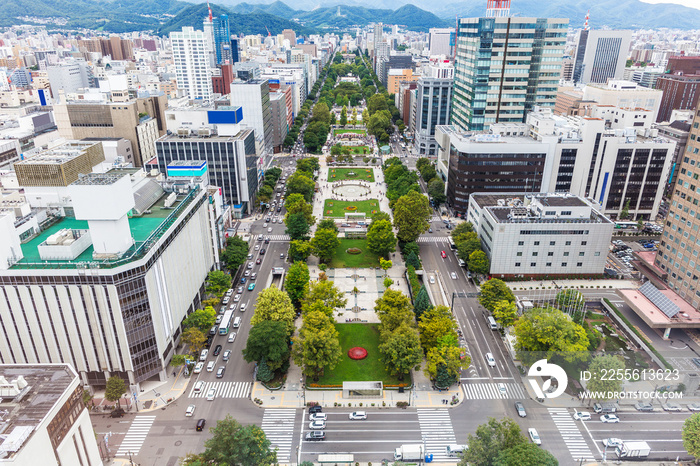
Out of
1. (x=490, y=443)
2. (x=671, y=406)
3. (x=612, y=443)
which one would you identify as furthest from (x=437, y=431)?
(x=671, y=406)

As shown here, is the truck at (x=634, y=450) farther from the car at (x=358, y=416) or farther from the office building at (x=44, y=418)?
the office building at (x=44, y=418)

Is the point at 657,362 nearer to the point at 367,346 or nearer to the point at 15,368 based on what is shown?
the point at 367,346

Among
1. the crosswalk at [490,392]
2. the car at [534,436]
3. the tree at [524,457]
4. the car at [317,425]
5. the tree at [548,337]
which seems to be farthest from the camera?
the tree at [548,337]

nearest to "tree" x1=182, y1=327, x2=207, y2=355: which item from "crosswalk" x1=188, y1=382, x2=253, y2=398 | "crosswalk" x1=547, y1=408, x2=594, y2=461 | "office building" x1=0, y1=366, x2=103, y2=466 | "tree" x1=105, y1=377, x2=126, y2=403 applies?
"crosswalk" x1=188, y1=382, x2=253, y2=398

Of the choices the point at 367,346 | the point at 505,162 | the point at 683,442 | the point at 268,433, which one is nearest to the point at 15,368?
the point at 268,433

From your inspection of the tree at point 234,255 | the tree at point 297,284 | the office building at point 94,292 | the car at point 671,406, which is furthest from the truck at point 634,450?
the tree at point 234,255

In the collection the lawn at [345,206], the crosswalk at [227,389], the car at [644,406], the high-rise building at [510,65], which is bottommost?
the crosswalk at [227,389]
